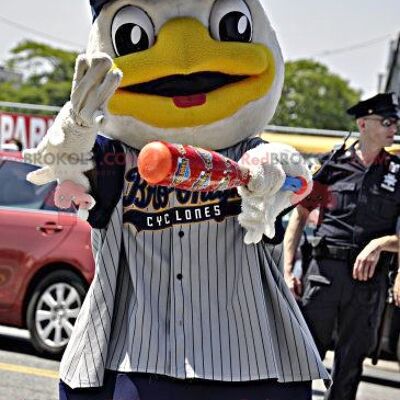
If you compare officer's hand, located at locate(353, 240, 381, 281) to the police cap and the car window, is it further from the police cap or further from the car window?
the car window

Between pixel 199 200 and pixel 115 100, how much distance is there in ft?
1.52

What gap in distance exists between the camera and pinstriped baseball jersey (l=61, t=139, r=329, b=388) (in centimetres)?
296

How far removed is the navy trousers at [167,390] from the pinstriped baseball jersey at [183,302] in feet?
0.13

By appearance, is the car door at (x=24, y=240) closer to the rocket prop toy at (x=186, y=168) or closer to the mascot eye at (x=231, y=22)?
the mascot eye at (x=231, y=22)

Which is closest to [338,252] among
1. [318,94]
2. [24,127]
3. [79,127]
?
[79,127]

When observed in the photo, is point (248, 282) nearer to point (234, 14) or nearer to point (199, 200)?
point (199, 200)

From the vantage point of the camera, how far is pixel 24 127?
1459 centimetres

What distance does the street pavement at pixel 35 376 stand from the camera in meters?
5.95

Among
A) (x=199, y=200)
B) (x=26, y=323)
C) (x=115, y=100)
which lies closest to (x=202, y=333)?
Result: (x=199, y=200)

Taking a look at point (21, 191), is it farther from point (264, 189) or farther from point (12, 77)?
point (12, 77)

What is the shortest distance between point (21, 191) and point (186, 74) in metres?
4.39

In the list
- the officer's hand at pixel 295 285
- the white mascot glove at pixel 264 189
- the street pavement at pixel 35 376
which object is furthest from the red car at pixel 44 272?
the white mascot glove at pixel 264 189

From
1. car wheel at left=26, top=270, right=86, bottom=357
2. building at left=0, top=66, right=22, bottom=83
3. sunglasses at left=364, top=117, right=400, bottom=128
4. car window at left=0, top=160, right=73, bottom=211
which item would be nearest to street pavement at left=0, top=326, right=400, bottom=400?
car wheel at left=26, top=270, right=86, bottom=357

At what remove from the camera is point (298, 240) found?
514cm
